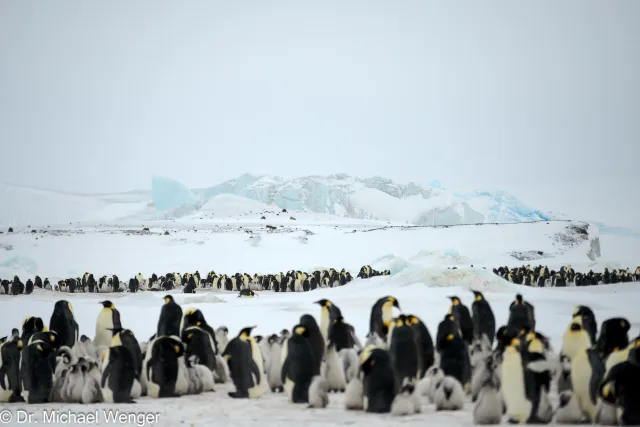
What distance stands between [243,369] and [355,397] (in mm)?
1152

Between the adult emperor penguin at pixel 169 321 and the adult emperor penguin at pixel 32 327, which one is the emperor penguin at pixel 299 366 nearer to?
the adult emperor penguin at pixel 169 321

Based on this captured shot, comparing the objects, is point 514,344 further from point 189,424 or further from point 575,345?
point 189,424

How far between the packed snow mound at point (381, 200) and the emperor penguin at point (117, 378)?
47826 mm

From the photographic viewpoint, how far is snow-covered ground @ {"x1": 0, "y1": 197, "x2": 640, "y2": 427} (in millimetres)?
5820

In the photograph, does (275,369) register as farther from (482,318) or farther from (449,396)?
(482,318)

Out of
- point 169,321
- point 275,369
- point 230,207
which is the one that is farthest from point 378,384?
point 230,207

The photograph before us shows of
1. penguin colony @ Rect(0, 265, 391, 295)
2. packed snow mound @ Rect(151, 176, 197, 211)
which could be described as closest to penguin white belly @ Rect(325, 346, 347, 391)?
penguin colony @ Rect(0, 265, 391, 295)

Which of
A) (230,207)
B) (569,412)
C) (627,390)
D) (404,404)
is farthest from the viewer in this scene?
(230,207)

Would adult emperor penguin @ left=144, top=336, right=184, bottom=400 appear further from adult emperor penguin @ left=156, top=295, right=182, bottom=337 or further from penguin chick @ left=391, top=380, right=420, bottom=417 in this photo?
penguin chick @ left=391, top=380, right=420, bottom=417

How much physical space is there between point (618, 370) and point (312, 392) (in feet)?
7.67

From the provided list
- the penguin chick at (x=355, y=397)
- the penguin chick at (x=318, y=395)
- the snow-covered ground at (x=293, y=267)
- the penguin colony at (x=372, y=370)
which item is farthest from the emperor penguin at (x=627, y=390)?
the penguin chick at (x=318, y=395)

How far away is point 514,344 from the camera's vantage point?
16.6ft

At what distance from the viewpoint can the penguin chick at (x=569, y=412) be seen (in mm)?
4816

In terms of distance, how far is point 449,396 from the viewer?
17.8ft
